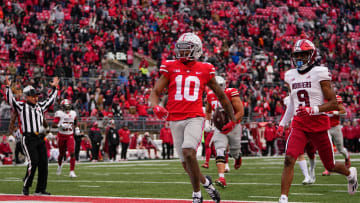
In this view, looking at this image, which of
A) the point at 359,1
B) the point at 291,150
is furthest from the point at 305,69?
the point at 359,1

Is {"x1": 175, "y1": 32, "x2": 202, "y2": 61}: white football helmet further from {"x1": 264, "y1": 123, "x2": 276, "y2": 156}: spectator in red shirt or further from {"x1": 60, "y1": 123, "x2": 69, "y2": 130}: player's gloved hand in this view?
{"x1": 264, "y1": 123, "x2": 276, "y2": 156}: spectator in red shirt

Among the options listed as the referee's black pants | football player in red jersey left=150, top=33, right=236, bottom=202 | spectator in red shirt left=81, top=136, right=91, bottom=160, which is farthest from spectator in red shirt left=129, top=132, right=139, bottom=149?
football player in red jersey left=150, top=33, right=236, bottom=202

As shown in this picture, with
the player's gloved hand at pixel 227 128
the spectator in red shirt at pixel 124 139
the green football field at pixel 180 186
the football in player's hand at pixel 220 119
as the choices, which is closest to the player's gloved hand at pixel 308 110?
the green football field at pixel 180 186

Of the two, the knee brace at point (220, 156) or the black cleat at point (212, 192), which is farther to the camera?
the knee brace at point (220, 156)

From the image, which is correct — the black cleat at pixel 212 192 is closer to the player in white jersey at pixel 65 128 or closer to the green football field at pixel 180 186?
the green football field at pixel 180 186

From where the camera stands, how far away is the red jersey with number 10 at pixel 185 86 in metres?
7.54

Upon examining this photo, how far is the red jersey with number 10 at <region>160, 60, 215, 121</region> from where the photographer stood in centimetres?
754

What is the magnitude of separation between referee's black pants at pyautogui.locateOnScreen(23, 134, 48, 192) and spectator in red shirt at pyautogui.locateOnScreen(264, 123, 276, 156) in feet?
54.2

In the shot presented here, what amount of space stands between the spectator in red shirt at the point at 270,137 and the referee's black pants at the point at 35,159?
54.2 feet

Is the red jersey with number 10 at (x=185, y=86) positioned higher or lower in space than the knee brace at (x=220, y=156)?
higher

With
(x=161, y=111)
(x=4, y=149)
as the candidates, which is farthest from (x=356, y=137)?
(x=161, y=111)

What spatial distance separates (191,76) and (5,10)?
22.0 meters

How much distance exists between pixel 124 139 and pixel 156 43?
8578 mm

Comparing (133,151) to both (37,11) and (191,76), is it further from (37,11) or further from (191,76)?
(191,76)
